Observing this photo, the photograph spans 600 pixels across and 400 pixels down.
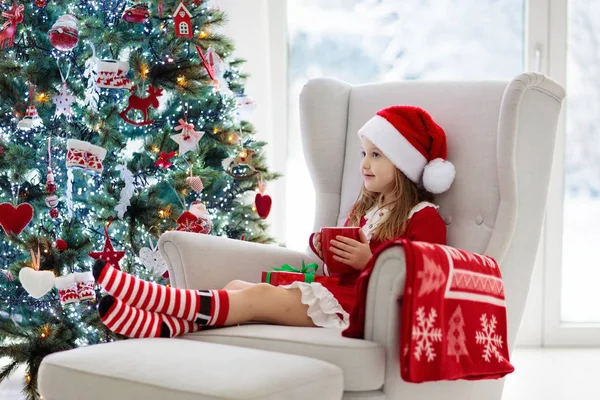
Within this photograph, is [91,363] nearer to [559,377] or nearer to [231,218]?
[231,218]

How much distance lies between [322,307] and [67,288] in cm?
111

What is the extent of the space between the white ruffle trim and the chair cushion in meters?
0.18

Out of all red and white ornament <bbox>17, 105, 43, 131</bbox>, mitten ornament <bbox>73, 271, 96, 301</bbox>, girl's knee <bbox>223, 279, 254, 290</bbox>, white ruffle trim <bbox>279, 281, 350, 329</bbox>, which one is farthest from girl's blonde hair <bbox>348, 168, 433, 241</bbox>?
red and white ornament <bbox>17, 105, 43, 131</bbox>

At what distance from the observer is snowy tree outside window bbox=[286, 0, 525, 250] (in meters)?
3.77

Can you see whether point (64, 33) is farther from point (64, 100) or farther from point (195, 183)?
point (195, 183)

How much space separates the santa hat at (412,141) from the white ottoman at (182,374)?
0.81m

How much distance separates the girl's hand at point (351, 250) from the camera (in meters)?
1.94

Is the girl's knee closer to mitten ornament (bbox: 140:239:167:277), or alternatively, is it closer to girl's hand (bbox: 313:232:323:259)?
girl's hand (bbox: 313:232:323:259)

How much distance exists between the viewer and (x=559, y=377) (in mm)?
3109

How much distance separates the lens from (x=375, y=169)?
87.4 inches

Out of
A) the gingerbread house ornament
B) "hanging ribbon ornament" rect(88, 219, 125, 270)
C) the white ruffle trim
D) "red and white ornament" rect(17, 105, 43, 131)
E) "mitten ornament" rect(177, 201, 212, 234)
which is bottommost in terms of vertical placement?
the white ruffle trim

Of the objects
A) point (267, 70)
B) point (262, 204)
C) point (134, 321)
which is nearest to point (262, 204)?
point (262, 204)

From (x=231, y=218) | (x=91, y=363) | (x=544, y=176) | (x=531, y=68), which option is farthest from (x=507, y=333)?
(x=531, y=68)

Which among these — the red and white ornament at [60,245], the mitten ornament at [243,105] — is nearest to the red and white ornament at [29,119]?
the red and white ornament at [60,245]
